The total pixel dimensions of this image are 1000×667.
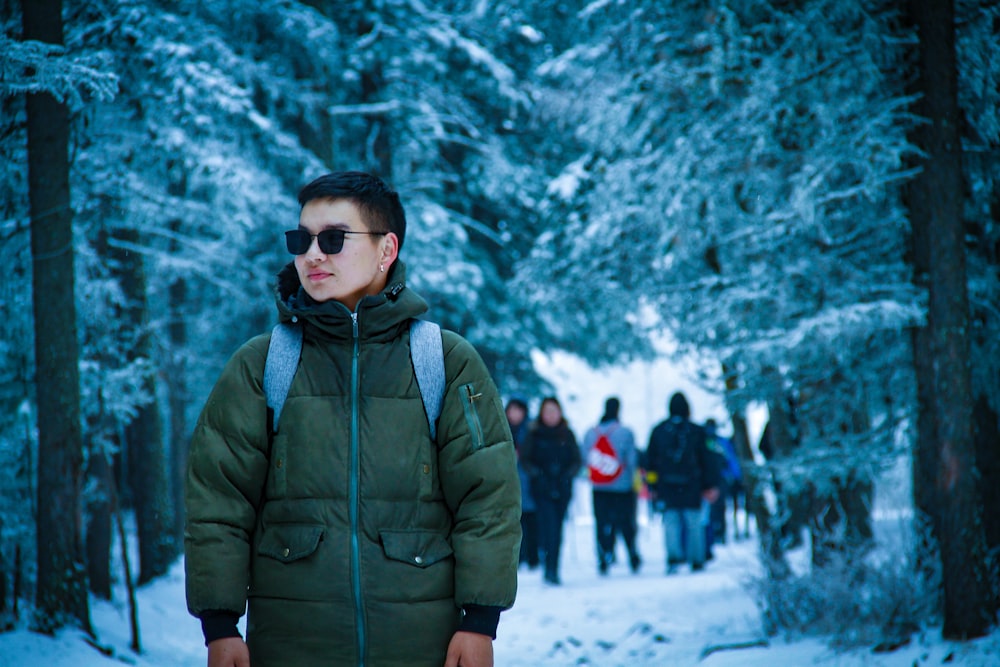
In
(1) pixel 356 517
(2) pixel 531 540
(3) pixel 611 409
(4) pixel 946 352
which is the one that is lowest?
(2) pixel 531 540

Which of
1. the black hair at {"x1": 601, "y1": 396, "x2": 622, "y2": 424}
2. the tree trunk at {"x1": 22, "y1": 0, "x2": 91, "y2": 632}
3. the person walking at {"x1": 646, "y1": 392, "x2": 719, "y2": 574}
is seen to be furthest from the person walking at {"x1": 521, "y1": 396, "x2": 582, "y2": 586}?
the tree trunk at {"x1": 22, "y1": 0, "x2": 91, "y2": 632}

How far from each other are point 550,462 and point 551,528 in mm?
915

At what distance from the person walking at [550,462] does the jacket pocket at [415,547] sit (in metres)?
10.5

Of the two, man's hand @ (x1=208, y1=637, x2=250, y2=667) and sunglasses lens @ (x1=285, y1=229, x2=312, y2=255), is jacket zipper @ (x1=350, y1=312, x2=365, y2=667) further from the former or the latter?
sunglasses lens @ (x1=285, y1=229, x2=312, y2=255)

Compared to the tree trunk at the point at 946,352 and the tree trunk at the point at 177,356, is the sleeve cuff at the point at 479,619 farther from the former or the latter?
the tree trunk at the point at 177,356

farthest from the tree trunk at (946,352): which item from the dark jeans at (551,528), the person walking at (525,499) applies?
the person walking at (525,499)

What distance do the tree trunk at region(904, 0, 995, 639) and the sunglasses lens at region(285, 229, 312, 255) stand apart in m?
5.07

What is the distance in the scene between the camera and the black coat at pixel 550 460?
1383 cm

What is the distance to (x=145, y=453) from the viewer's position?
1269 cm

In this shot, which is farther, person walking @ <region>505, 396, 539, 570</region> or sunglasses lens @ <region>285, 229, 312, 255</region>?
person walking @ <region>505, 396, 539, 570</region>

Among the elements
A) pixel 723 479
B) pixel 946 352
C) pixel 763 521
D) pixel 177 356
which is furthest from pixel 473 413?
pixel 723 479

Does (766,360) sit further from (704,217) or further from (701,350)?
(704,217)

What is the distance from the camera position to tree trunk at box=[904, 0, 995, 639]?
Result: 683 centimetres

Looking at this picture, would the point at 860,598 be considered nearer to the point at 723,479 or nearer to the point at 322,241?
the point at 322,241
